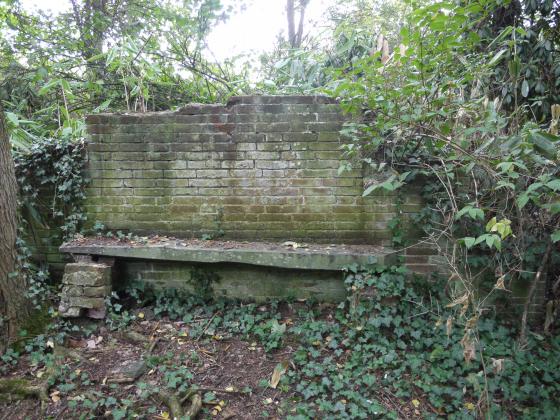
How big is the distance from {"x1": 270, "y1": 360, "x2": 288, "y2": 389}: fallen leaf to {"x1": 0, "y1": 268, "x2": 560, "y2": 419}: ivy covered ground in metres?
0.01

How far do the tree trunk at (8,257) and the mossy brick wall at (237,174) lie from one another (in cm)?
68

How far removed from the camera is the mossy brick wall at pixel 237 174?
354 cm

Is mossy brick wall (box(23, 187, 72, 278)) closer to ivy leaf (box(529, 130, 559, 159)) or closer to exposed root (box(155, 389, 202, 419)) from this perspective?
exposed root (box(155, 389, 202, 419))

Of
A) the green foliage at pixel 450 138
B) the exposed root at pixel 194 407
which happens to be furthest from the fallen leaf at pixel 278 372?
the green foliage at pixel 450 138

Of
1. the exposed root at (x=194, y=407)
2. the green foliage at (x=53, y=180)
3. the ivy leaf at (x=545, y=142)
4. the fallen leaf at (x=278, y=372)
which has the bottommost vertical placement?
the exposed root at (x=194, y=407)

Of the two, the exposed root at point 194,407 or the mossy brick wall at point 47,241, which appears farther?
the mossy brick wall at point 47,241

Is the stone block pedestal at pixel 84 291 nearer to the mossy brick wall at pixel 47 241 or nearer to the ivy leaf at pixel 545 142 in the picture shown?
the mossy brick wall at pixel 47 241

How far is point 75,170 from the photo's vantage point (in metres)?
3.67

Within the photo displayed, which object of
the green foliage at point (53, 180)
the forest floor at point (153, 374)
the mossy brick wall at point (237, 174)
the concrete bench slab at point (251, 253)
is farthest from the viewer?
the green foliage at point (53, 180)

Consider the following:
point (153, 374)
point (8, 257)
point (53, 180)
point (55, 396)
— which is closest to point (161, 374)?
point (153, 374)

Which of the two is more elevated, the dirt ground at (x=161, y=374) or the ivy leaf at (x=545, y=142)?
the ivy leaf at (x=545, y=142)

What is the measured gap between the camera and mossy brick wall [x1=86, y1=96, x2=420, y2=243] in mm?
3537

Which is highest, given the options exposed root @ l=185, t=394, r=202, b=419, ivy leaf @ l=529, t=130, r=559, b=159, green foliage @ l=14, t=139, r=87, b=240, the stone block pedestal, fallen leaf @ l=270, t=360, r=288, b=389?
ivy leaf @ l=529, t=130, r=559, b=159

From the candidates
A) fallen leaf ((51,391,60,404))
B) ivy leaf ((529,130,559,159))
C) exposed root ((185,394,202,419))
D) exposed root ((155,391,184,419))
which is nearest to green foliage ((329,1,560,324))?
ivy leaf ((529,130,559,159))
